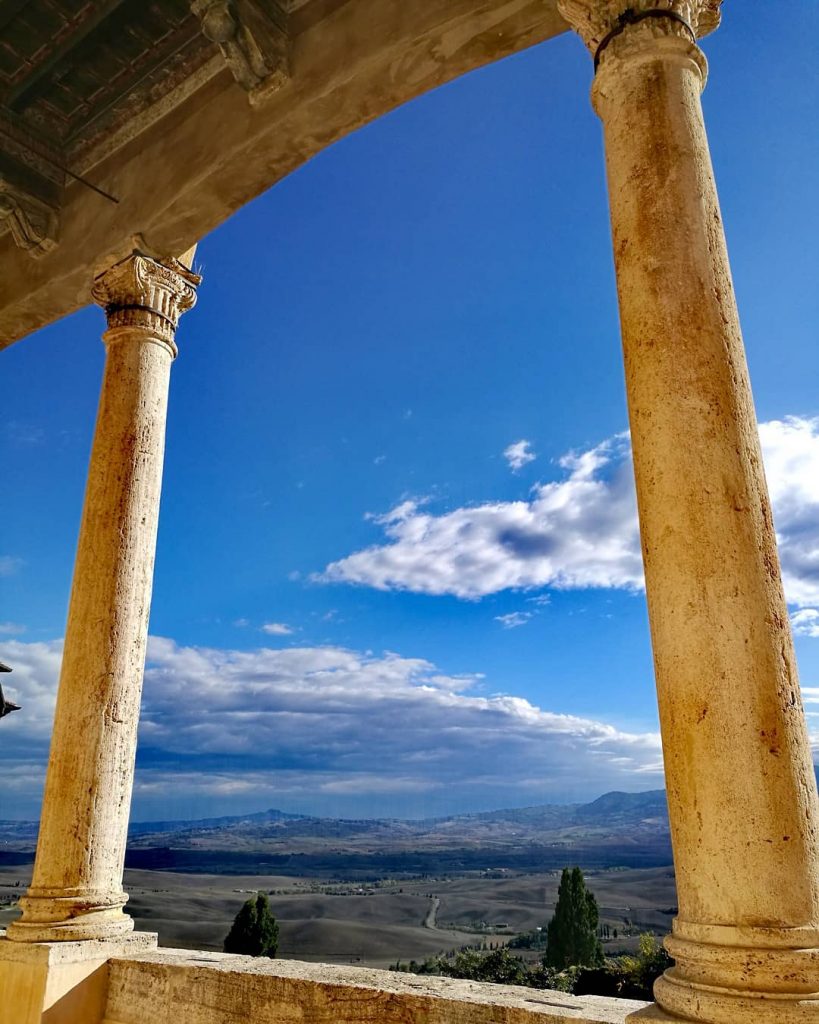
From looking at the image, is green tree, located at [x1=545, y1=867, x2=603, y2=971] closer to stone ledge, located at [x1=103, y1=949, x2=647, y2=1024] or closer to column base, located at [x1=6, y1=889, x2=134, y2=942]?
column base, located at [x1=6, y1=889, x2=134, y2=942]

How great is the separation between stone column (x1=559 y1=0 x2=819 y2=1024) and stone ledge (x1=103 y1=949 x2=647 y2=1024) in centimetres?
166

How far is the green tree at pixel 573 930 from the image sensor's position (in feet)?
274

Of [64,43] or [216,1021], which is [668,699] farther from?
[64,43]

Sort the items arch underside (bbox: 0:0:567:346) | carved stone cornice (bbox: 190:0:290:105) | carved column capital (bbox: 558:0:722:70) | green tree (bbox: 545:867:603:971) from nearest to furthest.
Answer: carved column capital (bbox: 558:0:722:70)
arch underside (bbox: 0:0:567:346)
carved stone cornice (bbox: 190:0:290:105)
green tree (bbox: 545:867:603:971)

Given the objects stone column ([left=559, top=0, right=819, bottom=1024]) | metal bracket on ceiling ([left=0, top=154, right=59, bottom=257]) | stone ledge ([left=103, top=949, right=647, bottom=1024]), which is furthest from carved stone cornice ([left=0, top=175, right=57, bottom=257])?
stone ledge ([left=103, top=949, right=647, bottom=1024])

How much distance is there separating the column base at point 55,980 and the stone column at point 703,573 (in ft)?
24.7

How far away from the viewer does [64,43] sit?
1493cm

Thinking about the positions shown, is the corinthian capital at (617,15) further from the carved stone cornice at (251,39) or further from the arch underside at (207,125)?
the carved stone cornice at (251,39)

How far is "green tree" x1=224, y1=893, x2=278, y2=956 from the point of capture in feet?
236

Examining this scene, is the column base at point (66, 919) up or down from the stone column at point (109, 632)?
down

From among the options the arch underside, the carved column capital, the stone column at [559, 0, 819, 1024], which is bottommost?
the stone column at [559, 0, 819, 1024]

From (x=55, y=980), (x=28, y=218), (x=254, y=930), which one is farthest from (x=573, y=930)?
(x=28, y=218)

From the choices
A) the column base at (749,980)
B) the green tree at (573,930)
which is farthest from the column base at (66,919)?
the green tree at (573,930)

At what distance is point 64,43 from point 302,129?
234 inches
